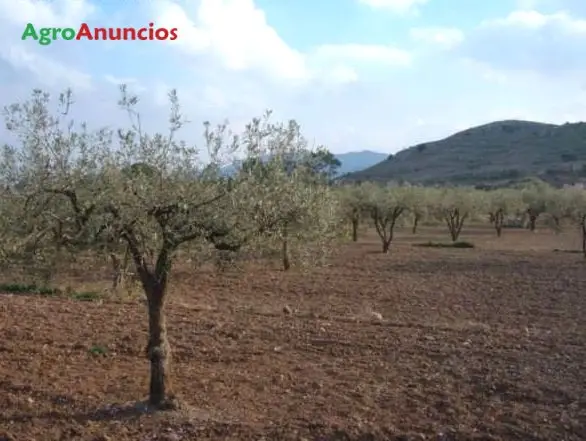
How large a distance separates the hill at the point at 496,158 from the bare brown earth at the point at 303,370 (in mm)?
101863

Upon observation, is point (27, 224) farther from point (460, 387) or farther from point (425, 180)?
point (425, 180)

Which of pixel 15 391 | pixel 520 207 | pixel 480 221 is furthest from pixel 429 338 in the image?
pixel 480 221

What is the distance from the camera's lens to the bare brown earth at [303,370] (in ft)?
26.3

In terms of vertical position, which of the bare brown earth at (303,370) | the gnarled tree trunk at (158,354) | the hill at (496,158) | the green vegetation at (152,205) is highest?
the hill at (496,158)

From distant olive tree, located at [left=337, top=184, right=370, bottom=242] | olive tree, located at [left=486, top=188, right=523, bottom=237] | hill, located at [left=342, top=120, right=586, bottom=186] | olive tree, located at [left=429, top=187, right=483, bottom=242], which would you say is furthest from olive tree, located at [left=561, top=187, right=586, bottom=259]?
hill, located at [left=342, top=120, right=586, bottom=186]

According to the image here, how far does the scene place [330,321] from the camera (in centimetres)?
1477

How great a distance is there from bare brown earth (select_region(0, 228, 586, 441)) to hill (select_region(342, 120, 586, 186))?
101863 mm

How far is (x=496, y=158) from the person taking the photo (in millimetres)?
154000

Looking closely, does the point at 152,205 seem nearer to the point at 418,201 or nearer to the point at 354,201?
the point at 354,201

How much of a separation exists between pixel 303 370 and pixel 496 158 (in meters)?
152

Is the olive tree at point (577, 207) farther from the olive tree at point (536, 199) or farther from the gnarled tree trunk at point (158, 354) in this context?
the gnarled tree trunk at point (158, 354)

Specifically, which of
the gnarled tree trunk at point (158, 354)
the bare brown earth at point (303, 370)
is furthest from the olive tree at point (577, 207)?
the gnarled tree trunk at point (158, 354)

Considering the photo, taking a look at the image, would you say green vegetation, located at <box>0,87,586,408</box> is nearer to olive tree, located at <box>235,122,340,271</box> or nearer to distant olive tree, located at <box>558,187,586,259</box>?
olive tree, located at <box>235,122,340,271</box>

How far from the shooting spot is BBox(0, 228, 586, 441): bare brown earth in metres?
8.03
